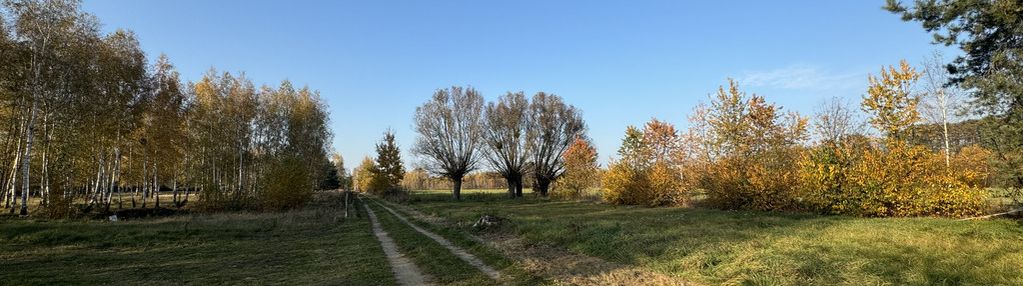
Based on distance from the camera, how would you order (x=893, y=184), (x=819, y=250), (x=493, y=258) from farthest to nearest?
(x=893, y=184), (x=493, y=258), (x=819, y=250)

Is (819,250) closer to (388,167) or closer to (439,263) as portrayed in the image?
(439,263)

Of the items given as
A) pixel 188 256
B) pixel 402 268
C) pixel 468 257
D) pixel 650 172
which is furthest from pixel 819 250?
pixel 650 172

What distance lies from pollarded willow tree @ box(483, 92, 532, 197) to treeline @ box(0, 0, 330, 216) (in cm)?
1666

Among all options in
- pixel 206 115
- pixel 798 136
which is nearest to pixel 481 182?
pixel 206 115

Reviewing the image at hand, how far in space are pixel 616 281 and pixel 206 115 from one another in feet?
108

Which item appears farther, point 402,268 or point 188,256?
point 188,256

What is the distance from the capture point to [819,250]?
29.3 ft

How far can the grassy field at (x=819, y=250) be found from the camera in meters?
7.06

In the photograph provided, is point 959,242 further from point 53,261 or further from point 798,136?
point 53,261

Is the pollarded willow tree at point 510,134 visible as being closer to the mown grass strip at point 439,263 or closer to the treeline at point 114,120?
the treeline at point 114,120

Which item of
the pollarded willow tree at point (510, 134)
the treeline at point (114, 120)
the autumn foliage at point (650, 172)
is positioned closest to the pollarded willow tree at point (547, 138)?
the pollarded willow tree at point (510, 134)

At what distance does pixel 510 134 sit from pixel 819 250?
39.7 metres

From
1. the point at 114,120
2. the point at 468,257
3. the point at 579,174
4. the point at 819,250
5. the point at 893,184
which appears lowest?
the point at 468,257

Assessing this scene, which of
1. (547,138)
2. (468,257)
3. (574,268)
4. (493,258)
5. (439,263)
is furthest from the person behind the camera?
(547,138)
